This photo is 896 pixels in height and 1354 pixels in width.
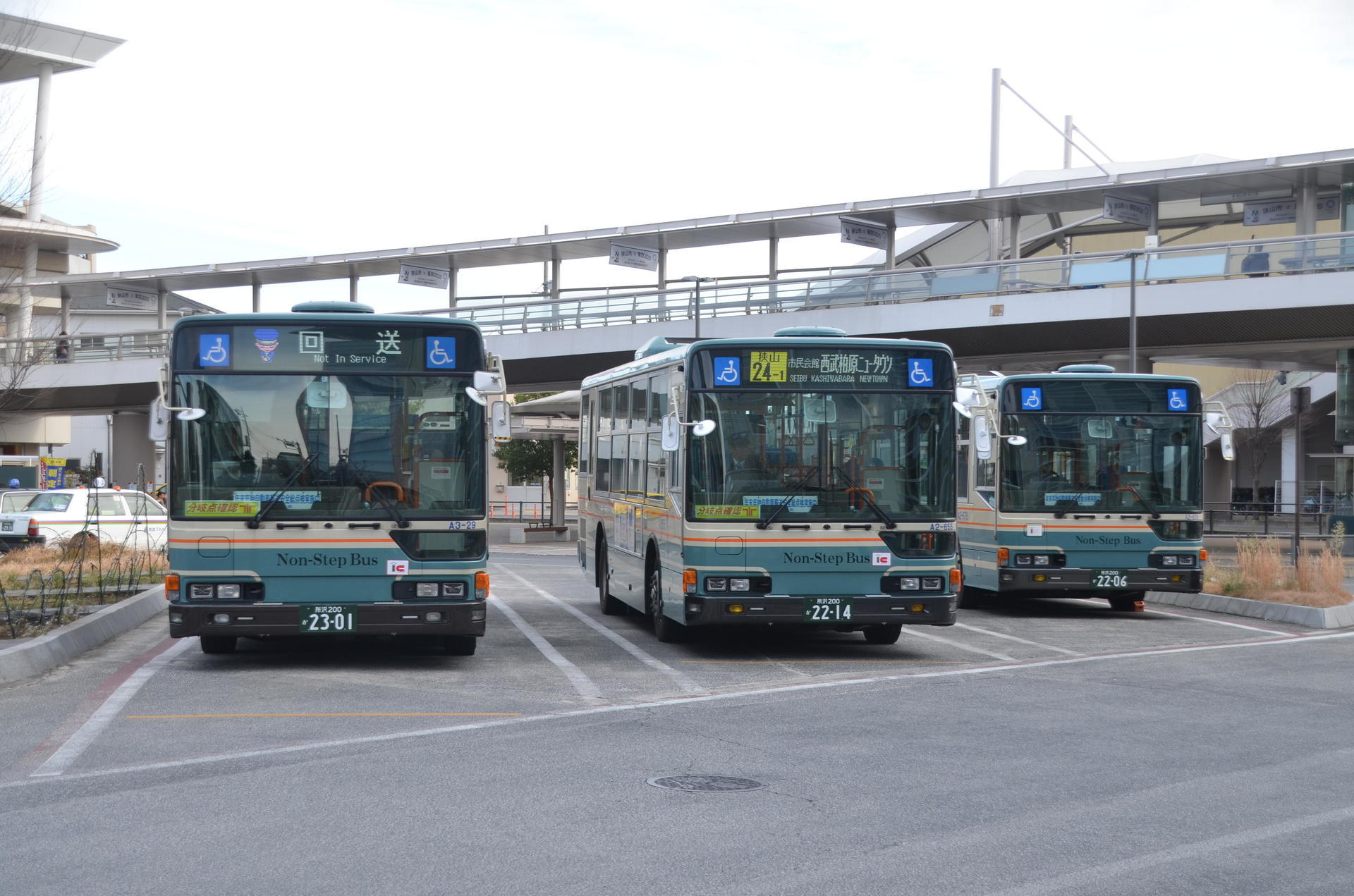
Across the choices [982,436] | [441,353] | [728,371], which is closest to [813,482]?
[728,371]

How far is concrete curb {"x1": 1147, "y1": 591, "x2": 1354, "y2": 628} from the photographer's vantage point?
18.0 m

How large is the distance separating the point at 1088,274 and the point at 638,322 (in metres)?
12.2

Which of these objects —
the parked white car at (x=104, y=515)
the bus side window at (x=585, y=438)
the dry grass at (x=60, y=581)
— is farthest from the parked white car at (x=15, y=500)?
the bus side window at (x=585, y=438)

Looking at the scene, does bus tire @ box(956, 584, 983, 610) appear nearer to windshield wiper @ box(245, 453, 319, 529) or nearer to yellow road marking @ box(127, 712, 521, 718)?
windshield wiper @ box(245, 453, 319, 529)

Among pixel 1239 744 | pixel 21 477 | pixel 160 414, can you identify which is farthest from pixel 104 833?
pixel 21 477

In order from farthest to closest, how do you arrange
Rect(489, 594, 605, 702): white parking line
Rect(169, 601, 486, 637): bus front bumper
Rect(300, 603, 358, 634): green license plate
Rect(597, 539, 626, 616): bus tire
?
Rect(597, 539, 626, 616): bus tire → Rect(300, 603, 358, 634): green license plate → Rect(169, 601, 486, 637): bus front bumper → Rect(489, 594, 605, 702): white parking line

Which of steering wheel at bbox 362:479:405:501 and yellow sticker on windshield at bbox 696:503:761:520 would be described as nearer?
steering wheel at bbox 362:479:405:501

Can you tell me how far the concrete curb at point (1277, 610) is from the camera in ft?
59.0

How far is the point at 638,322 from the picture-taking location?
3984 cm

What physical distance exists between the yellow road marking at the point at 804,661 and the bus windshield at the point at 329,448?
2.83 meters

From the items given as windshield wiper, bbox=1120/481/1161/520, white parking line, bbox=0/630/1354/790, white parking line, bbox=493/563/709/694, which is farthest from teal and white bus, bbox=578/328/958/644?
windshield wiper, bbox=1120/481/1161/520

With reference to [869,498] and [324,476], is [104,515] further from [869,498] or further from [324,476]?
[869,498]

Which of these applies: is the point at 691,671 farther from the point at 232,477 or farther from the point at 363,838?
the point at 363,838

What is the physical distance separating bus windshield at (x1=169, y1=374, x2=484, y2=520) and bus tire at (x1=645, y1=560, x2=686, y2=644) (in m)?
3.06
